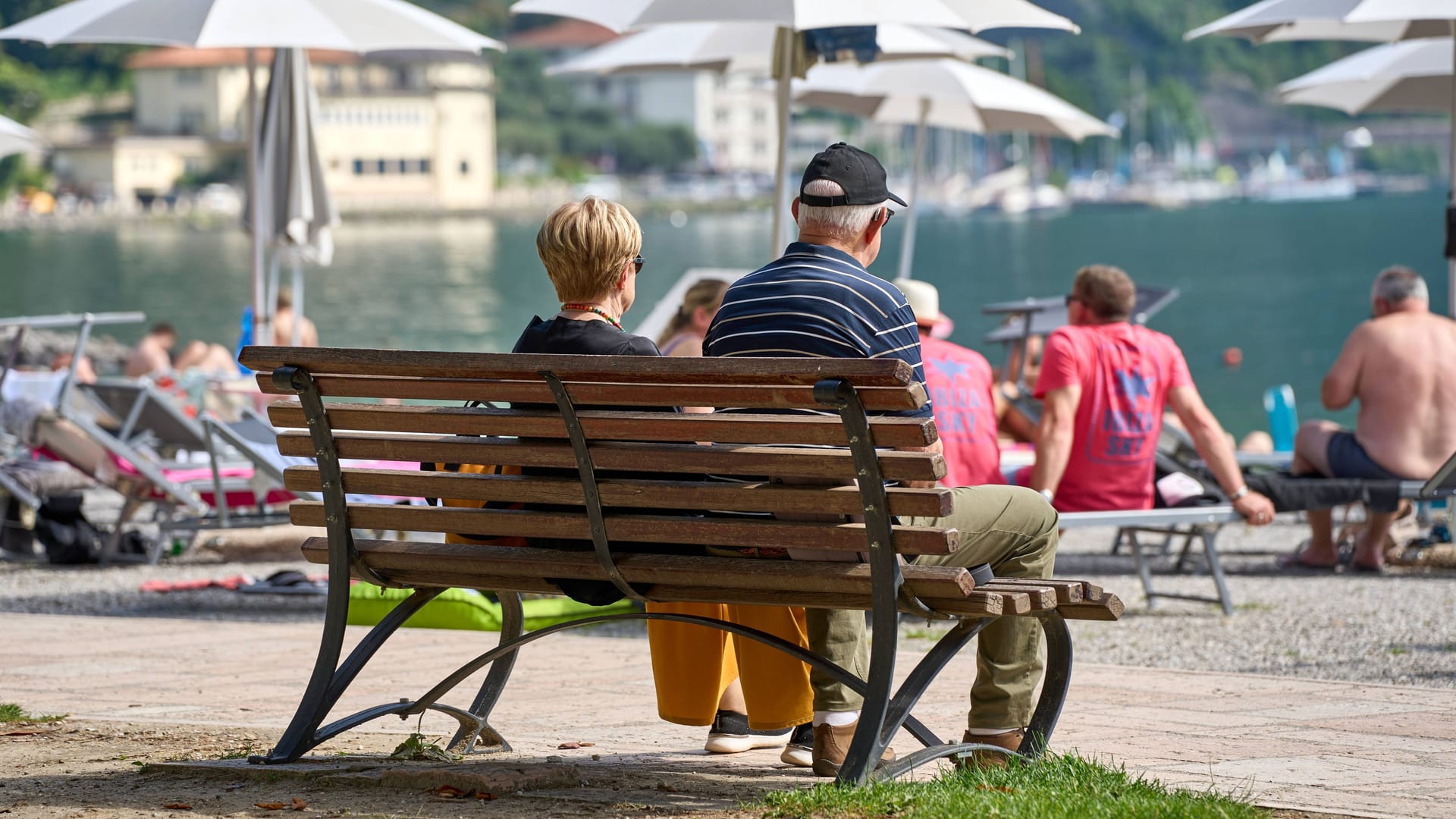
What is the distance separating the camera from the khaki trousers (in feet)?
11.5

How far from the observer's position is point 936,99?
10.9m

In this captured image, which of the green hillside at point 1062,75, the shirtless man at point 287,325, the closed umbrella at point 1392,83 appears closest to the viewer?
the closed umbrella at point 1392,83

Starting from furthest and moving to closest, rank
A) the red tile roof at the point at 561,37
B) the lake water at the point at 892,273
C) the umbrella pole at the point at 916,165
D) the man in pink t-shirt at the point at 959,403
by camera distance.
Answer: the red tile roof at the point at 561,37 < the lake water at the point at 892,273 < the umbrella pole at the point at 916,165 < the man in pink t-shirt at the point at 959,403

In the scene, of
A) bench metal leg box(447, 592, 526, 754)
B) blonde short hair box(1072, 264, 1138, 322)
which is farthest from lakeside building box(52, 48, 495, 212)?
bench metal leg box(447, 592, 526, 754)

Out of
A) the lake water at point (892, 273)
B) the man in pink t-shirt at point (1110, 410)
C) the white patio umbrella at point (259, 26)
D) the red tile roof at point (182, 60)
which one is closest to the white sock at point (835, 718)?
the man in pink t-shirt at point (1110, 410)

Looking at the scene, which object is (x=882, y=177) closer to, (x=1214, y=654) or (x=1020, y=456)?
(x=1214, y=654)

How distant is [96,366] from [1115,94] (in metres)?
155

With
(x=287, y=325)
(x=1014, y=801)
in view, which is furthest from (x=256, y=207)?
(x=1014, y=801)

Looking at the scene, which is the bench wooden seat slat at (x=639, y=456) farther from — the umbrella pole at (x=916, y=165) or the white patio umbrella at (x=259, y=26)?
the umbrella pole at (x=916, y=165)

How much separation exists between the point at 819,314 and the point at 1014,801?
0.97m

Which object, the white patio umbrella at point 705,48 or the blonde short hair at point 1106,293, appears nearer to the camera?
the blonde short hair at point 1106,293

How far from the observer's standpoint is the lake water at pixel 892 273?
46.7 m

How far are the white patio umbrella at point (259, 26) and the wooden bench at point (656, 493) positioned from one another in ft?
14.9

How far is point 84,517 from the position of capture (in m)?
8.44
